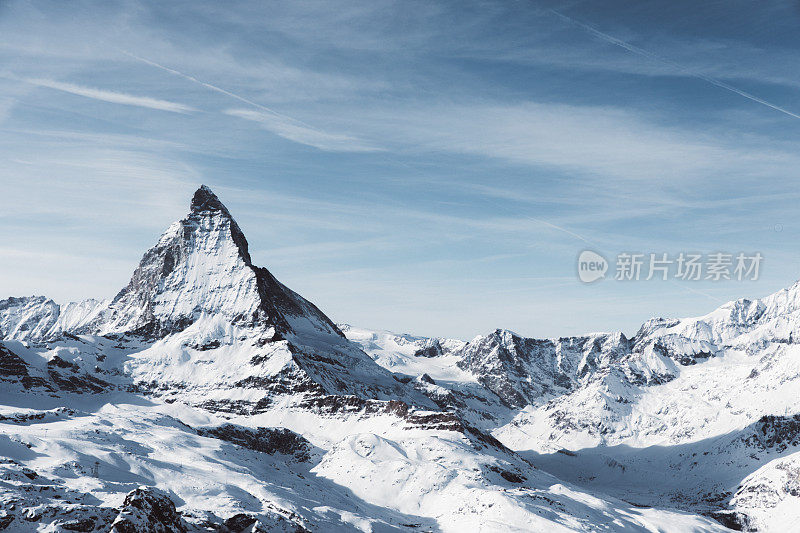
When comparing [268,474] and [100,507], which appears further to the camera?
[268,474]

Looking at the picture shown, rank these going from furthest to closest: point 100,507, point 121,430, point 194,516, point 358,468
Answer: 1. point 358,468
2. point 121,430
3. point 194,516
4. point 100,507

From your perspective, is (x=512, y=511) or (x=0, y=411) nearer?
(x=512, y=511)

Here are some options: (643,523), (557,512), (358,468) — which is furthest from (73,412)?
(643,523)

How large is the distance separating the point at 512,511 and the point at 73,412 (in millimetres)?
137892

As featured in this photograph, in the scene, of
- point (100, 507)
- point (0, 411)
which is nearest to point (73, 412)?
point (0, 411)

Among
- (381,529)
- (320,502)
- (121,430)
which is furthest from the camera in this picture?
(121,430)

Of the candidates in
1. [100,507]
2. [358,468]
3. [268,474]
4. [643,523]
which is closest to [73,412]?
[268,474]

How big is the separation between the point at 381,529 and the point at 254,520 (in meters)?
46.4

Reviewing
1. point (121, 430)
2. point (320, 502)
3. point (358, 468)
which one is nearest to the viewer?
point (320, 502)

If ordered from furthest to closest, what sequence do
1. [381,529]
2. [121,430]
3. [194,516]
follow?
[121,430] < [381,529] < [194,516]

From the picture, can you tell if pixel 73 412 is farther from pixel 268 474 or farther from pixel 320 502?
pixel 320 502

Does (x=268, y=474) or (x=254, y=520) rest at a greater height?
(x=254, y=520)

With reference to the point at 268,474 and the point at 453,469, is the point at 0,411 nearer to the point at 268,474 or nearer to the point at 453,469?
the point at 268,474

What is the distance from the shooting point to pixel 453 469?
7357 inches
